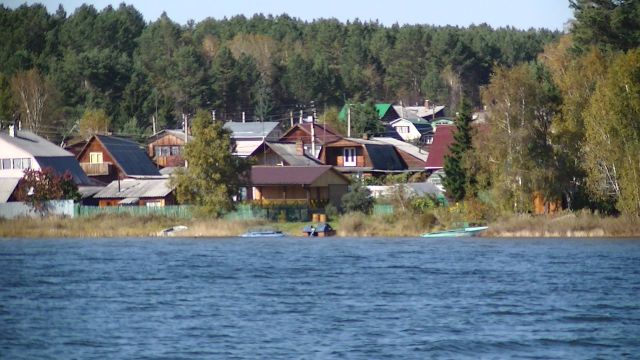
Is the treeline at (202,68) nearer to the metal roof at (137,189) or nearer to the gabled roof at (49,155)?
the gabled roof at (49,155)

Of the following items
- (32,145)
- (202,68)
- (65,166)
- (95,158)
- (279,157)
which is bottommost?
(65,166)

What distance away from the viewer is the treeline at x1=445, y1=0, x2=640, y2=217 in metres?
69.2

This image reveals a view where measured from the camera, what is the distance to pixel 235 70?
144500 millimetres

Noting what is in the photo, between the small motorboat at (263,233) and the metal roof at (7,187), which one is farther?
the metal roof at (7,187)

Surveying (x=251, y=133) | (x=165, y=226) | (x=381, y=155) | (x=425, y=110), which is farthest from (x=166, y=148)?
(x=425, y=110)

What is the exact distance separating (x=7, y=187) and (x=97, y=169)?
11.8 m

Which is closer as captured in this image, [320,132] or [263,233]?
[263,233]

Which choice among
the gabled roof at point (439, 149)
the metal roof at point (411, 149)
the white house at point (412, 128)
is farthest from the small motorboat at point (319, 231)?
the white house at point (412, 128)

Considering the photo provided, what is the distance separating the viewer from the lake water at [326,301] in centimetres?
3198

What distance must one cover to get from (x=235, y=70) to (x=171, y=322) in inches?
4305

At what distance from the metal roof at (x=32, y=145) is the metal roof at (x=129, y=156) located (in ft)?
15.0

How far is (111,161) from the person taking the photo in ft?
315

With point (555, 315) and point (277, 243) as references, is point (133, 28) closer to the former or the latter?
point (277, 243)

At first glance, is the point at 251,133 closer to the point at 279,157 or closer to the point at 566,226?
the point at 279,157
